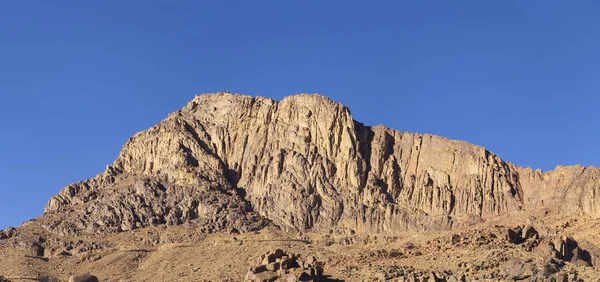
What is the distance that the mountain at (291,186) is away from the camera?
148500 millimetres

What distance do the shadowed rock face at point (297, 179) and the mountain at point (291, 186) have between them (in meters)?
0.18

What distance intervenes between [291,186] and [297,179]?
1.71 meters

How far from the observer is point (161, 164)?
168m

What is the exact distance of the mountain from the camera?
487ft

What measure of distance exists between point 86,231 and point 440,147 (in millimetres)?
47616

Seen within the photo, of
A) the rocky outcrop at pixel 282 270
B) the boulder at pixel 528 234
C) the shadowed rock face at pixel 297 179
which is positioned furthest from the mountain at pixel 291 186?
the rocky outcrop at pixel 282 270

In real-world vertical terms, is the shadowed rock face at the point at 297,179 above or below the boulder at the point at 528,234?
above

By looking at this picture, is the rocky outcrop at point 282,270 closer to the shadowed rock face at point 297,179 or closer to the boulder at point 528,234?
the boulder at point 528,234

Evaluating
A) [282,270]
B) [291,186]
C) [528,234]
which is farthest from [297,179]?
[282,270]

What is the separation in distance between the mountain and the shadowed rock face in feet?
0.58

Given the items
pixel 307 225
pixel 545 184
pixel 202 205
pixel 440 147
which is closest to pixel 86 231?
pixel 202 205

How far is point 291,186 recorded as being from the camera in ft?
518

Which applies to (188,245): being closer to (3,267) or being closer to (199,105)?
(3,267)

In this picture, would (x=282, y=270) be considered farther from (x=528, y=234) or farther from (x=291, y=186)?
(x=291, y=186)
